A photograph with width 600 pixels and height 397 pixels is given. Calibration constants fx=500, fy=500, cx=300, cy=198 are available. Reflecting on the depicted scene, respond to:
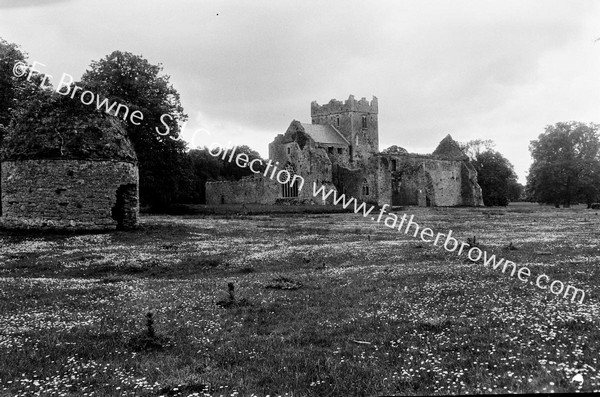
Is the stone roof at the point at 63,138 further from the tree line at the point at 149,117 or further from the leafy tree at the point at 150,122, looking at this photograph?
the leafy tree at the point at 150,122

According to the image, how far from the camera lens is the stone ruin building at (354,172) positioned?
75500 millimetres

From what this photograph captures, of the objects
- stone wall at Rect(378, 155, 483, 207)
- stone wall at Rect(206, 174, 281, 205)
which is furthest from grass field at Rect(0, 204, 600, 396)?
stone wall at Rect(378, 155, 483, 207)

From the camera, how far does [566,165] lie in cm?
7912

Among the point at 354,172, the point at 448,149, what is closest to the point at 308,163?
the point at 354,172

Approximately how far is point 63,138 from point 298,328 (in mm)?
22970

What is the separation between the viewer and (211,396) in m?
6.09

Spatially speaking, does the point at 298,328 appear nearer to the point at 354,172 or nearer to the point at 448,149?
the point at 354,172

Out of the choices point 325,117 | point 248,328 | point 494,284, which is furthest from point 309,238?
point 325,117

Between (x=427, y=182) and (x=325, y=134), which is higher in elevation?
(x=325, y=134)

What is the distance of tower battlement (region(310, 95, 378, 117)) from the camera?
104 metres

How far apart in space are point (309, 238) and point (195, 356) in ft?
66.0

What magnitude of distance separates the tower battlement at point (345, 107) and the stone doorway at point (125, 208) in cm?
7818

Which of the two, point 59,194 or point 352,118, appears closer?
point 59,194

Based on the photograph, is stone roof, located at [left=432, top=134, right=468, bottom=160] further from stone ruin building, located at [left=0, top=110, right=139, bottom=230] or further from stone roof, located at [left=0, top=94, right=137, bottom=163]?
stone ruin building, located at [left=0, top=110, right=139, bottom=230]
